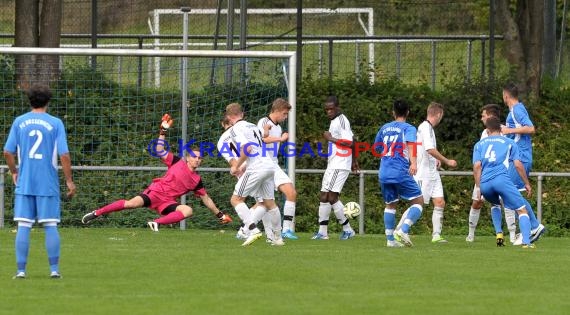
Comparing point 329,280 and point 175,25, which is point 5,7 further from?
point 329,280

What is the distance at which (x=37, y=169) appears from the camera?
1175 centimetres

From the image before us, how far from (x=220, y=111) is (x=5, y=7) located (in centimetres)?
894

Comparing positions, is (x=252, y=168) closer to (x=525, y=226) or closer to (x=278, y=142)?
(x=278, y=142)

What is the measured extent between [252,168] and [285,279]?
13.4 ft

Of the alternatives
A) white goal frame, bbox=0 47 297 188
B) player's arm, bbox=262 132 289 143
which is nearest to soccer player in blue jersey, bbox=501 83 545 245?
player's arm, bbox=262 132 289 143

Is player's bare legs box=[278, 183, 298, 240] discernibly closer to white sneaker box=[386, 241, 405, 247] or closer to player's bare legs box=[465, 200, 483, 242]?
white sneaker box=[386, 241, 405, 247]

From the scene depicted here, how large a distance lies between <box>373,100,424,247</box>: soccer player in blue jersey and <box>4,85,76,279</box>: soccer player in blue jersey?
519cm

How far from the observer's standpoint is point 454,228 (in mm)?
22359

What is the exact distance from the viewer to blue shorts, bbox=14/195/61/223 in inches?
464

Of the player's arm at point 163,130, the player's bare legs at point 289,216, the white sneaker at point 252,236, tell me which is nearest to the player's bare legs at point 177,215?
the player's arm at point 163,130

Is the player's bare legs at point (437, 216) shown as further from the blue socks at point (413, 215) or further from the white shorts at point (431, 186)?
the blue socks at point (413, 215)

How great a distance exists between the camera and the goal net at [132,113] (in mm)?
20812

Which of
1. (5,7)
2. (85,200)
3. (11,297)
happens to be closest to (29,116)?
(11,297)

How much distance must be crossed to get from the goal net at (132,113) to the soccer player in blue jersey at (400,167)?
460 centimetres
